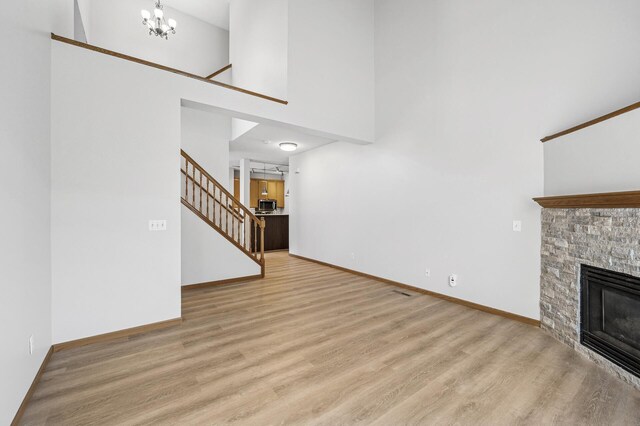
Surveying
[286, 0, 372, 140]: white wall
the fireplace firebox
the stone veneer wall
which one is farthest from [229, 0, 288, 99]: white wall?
the fireplace firebox

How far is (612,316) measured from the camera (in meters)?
2.31

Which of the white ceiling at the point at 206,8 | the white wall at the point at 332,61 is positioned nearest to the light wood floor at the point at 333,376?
the white wall at the point at 332,61

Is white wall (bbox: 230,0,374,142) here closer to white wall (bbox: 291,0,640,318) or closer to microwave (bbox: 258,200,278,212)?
white wall (bbox: 291,0,640,318)

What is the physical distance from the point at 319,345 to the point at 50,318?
2.48m

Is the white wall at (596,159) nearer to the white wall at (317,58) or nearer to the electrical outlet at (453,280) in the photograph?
the electrical outlet at (453,280)

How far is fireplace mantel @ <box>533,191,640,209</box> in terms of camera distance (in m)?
2.05

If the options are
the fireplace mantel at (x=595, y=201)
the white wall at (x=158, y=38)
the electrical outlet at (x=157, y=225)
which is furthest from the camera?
the white wall at (x=158, y=38)

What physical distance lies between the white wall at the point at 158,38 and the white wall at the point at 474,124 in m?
4.52

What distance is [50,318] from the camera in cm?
245

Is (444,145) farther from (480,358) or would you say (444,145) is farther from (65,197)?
(65,197)

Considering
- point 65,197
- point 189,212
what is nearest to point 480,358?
point 65,197

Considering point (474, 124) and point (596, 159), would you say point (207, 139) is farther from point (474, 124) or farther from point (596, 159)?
point (596, 159)

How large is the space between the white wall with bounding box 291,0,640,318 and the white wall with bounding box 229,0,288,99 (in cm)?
185

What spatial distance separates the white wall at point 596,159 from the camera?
2.14 m
